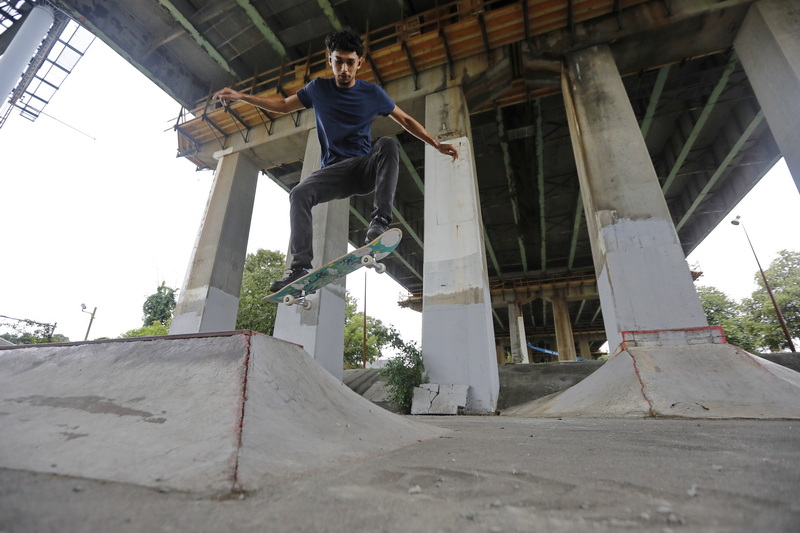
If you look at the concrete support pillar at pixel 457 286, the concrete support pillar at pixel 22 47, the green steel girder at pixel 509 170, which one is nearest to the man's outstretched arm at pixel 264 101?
the concrete support pillar at pixel 457 286

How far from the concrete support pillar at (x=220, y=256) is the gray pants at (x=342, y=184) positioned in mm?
8362

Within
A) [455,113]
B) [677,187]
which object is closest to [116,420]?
[455,113]

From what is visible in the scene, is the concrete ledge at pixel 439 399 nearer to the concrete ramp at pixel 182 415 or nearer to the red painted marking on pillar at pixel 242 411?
the concrete ramp at pixel 182 415

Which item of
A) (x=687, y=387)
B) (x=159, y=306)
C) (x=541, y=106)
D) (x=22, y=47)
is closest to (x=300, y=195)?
(x=687, y=387)

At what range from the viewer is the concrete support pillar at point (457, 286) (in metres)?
7.52

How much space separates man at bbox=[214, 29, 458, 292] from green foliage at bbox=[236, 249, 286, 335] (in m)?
15.7

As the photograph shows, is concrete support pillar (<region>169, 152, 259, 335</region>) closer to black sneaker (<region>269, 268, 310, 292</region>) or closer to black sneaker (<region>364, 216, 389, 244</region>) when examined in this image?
black sneaker (<region>269, 268, 310, 292</region>)

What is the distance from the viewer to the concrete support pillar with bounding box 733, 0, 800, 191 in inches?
291

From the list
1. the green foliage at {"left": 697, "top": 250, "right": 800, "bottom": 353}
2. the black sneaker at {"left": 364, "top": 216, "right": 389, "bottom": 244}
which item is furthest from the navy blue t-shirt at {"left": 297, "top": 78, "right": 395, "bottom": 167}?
the green foliage at {"left": 697, "top": 250, "right": 800, "bottom": 353}

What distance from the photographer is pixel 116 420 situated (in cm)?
157

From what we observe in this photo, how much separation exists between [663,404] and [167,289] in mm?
41188

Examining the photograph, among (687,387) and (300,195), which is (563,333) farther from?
(300,195)

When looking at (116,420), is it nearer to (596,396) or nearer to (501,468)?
(501,468)

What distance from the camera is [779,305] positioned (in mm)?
28891
